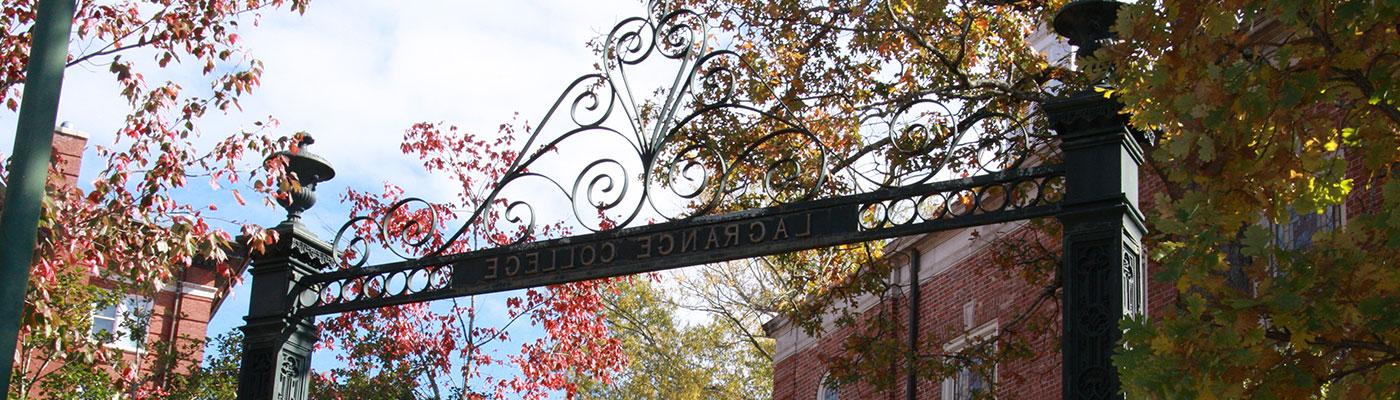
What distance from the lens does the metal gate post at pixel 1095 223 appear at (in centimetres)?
809

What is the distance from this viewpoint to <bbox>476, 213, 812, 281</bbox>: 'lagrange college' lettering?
30.5 ft

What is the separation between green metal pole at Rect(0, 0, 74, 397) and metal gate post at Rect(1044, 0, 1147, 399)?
447 centimetres

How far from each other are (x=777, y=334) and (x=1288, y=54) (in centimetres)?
2281

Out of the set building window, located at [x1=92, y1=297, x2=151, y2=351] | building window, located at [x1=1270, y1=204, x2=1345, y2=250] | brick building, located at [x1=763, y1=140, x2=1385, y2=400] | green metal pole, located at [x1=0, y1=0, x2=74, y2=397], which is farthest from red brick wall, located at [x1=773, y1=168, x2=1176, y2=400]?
green metal pole, located at [x1=0, y1=0, x2=74, y2=397]

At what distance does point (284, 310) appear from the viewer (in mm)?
10500

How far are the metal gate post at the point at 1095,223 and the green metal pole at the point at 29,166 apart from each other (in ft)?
14.7

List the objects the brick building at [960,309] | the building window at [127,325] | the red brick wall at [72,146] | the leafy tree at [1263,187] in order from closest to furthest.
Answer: the leafy tree at [1263,187] < the building window at [127,325] < the brick building at [960,309] < the red brick wall at [72,146]

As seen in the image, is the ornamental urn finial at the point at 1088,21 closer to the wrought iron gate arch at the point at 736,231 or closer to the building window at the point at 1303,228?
the wrought iron gate arch at the point at 736,231

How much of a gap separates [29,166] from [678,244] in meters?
3.20

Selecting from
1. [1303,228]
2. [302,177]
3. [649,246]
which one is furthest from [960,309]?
[649,246]

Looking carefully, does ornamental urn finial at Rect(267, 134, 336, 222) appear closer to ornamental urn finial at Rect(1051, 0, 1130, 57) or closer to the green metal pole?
the green metal pole

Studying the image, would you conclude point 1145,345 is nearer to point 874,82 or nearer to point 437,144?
point 874,82

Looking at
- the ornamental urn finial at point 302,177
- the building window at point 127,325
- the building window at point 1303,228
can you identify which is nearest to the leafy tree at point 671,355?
the building window at point 127,325

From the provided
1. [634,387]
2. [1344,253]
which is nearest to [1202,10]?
[1344,253]
